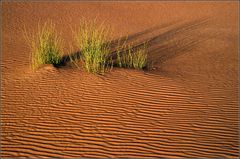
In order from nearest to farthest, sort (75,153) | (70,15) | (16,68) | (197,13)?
(75,153)
(16,68)
(70,15)
(197,13)

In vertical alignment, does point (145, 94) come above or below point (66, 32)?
below

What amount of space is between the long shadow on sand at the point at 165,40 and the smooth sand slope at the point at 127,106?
0.09 m

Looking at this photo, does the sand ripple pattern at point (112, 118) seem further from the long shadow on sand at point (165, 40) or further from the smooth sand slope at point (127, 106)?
the long shadow on sand at point (165, 40)

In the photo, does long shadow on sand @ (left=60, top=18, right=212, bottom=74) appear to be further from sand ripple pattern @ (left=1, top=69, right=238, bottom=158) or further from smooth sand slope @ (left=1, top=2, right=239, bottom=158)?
sand ripple pattern @ (left=1, top=69, right=238, bottom=158)

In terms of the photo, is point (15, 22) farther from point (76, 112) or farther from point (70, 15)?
point (76, 112)

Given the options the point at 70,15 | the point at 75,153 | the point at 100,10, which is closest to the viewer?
the point at 75,153

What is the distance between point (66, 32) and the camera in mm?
13914

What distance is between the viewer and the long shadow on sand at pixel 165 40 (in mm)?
11156

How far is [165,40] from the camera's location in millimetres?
13688

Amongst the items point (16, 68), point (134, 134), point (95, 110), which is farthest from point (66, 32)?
point (134, 134)

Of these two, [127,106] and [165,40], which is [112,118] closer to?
[127,106]

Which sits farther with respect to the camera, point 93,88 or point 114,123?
point 93,88

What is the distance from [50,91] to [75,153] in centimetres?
267

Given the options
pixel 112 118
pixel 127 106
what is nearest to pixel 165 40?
pixel 127 106
